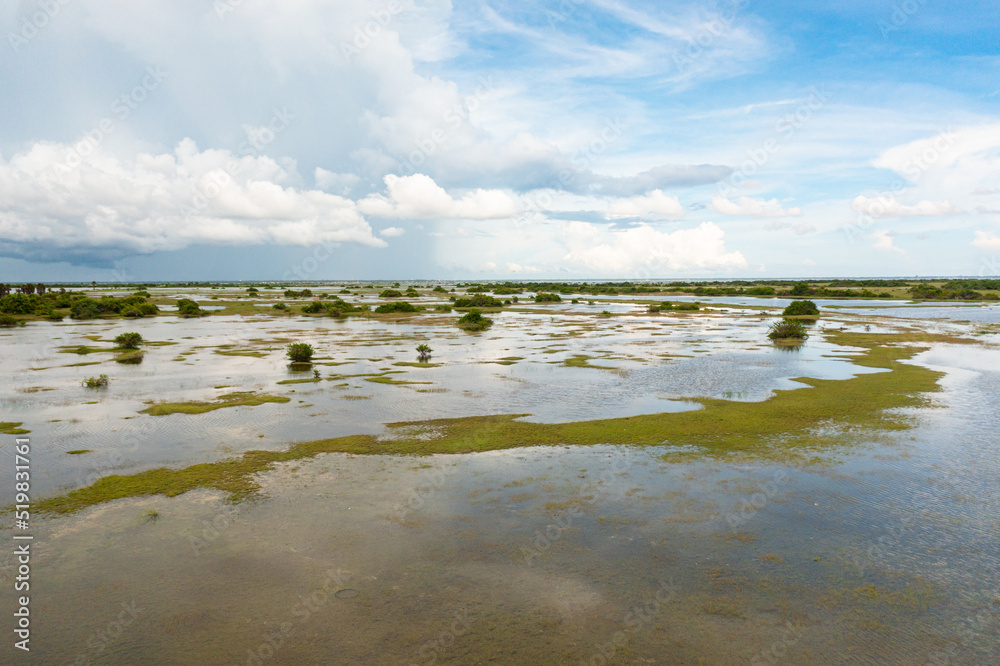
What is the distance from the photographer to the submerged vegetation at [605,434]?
10495 mm

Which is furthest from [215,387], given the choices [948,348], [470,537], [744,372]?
[948,348]

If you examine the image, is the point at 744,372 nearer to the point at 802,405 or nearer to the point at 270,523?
the point at 802,405

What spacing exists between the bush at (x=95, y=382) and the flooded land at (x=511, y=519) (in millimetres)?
473

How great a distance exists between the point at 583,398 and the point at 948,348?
25.2 m

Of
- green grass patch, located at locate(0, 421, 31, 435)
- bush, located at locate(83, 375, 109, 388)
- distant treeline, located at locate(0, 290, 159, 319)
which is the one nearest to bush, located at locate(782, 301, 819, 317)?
bush, located at locate(83, 375, 109, 388)

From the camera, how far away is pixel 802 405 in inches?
655

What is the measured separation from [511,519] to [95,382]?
18603mm

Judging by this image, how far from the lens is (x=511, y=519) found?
895cm

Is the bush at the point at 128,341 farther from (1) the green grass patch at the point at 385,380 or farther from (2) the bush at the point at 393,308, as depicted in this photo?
(2) the bush at the point at 393,308

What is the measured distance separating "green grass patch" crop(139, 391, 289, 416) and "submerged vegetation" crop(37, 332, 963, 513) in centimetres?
10

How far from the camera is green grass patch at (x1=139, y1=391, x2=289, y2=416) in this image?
52.1ft

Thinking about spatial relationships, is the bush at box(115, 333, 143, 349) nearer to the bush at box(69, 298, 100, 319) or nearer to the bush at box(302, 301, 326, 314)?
A: the bush at box(302, 301, 326, 314)

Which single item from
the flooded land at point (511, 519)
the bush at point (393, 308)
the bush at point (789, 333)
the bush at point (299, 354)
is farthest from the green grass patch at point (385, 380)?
the bush at point (393, 308)

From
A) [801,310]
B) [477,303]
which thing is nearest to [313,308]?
[477,303]
